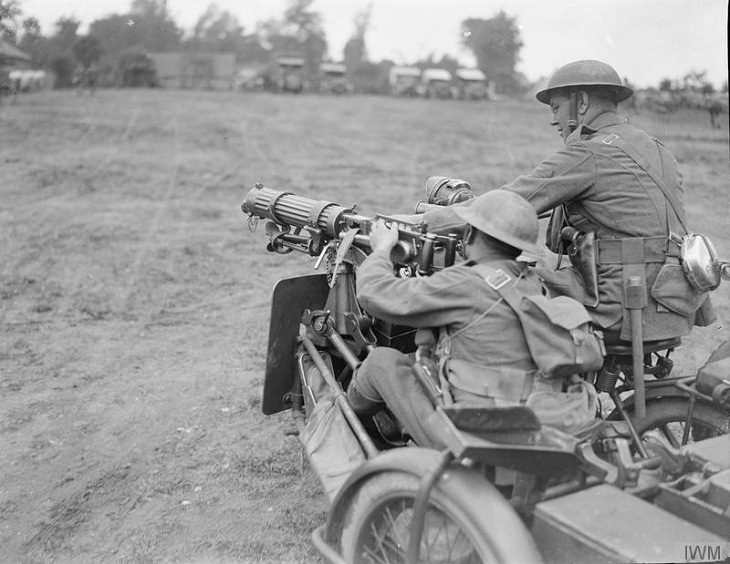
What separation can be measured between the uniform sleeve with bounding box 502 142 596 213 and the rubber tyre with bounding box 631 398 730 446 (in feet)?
3.90

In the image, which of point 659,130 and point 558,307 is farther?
point 659,130

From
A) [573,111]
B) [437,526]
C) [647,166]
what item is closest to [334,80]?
[573,111]

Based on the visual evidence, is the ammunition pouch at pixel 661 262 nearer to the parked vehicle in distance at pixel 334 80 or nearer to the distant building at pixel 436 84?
the distant building at pixel 436 84

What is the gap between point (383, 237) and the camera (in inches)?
143

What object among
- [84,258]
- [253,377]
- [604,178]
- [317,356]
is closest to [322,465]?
[317,356]

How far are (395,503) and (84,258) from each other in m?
7.82

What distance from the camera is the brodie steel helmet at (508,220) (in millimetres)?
3061

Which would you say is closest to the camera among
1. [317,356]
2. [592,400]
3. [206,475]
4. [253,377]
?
[592,400]

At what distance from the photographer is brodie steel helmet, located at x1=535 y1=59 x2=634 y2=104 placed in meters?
3.98

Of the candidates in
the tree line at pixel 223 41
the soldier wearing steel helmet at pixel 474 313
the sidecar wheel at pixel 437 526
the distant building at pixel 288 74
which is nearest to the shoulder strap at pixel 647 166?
the soldier wearing steel helmet at pixel 474 313

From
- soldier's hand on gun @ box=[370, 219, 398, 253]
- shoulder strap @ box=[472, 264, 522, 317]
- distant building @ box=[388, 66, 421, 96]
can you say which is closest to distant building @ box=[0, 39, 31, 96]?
soldier's hand on gun @ box=[370, 219, 398, 253]

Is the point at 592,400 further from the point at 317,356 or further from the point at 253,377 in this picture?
the point at 253,377

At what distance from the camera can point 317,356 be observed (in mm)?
4199

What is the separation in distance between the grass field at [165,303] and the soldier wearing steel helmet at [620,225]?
75.4 inches
